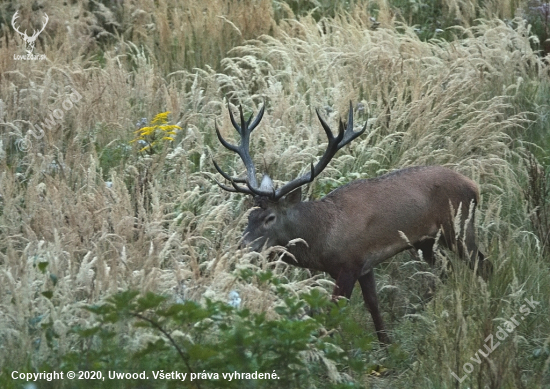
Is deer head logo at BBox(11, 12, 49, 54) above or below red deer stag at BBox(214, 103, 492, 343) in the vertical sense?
above

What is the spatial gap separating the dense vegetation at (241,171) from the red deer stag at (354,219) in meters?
0.18

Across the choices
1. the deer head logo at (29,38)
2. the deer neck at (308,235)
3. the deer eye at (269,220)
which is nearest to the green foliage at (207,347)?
the deer eye at (269,220)

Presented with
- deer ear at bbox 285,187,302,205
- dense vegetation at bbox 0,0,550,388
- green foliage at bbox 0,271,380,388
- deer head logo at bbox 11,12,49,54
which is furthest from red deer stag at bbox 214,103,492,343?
deer head logo at bbox 11,12,49,54

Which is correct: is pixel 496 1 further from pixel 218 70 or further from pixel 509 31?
pixel 218 70

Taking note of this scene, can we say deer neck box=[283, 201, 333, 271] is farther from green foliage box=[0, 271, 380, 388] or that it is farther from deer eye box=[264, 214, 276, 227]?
green foliage box=[0, 271, 380, 388]

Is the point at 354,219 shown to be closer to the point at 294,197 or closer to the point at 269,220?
the point at 294,197

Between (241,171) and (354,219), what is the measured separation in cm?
138

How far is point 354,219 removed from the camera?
6688 millimetres

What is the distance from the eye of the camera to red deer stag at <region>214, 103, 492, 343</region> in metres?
6.49

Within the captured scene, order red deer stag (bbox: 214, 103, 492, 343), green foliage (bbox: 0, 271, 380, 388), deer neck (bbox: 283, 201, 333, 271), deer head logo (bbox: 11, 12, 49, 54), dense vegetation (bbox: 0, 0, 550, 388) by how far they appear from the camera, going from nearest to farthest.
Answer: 1. green foliage (bbox: 0, 271, 380, 388)
2. dense vegetation (bbox: 0, 0, 550, 388)
3. red deer stag (bbox: 214, 103, 492, 343)
4. deer neck (bbox: 283, 201, 333, 271)
5. deer head logo (bbox: 11, 12, 49, 54)

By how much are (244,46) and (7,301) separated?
17.7ft

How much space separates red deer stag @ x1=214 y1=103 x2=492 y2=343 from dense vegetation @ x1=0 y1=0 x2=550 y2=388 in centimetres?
18

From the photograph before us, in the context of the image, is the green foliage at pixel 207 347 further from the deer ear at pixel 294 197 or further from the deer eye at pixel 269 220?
the deer ear at pixel 294 197

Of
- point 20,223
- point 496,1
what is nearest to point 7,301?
point 20,223
